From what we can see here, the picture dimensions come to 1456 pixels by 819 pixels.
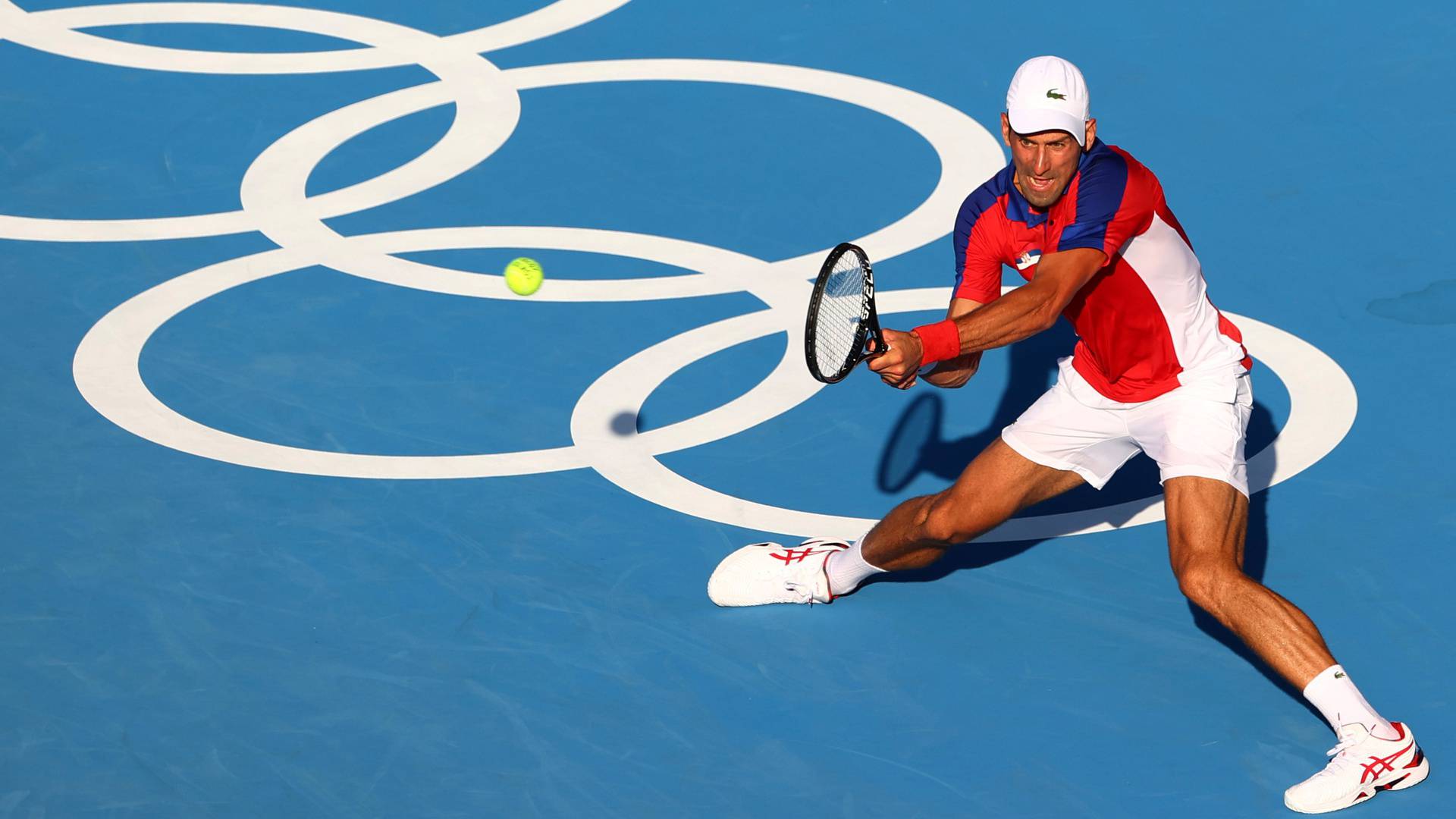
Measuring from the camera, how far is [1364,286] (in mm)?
10875

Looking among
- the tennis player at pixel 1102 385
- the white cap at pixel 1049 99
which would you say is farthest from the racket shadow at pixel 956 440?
the white cap at pixel 1049 99

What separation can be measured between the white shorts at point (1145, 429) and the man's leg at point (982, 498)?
6 cm

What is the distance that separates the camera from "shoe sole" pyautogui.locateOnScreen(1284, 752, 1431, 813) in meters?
7.05

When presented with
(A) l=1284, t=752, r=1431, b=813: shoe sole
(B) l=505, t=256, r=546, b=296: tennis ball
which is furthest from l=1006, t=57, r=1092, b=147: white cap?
(B) l=505, t=256, r=546, b=296: tennis ball

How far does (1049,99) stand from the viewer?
22.6ft

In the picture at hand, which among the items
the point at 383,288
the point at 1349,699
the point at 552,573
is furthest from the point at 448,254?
the point at 1349,699

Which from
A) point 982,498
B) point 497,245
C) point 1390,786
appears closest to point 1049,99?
point 982,498

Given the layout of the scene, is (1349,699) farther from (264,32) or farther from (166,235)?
(264,32)

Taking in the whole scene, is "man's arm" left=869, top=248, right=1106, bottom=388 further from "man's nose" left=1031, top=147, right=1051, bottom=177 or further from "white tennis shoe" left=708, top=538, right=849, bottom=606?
"white tennis shoe" left=708, top=538, right=849, bottom=606

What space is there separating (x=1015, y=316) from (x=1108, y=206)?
58cm

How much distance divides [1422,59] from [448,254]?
6.84 m

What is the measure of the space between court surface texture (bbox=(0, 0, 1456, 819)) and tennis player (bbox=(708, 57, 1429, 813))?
1.10ft

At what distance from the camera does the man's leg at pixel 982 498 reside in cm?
776

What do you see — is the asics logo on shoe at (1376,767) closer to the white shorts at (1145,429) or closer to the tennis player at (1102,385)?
the tennis player at (1102,385)
